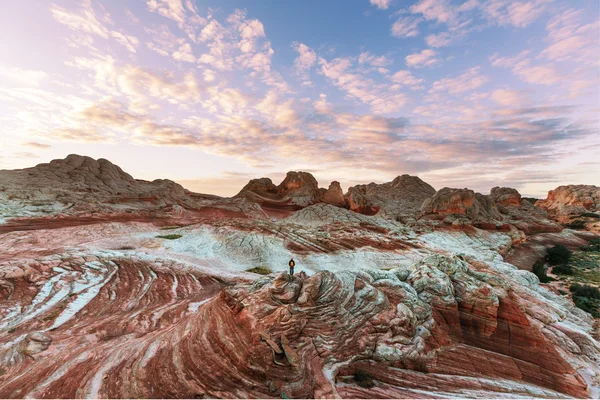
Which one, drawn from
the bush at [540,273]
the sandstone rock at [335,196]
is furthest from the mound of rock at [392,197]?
the bush at [540,273]

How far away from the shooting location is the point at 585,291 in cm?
2777

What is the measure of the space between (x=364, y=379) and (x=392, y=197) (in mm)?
72267

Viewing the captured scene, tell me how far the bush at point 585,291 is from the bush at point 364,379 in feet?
104

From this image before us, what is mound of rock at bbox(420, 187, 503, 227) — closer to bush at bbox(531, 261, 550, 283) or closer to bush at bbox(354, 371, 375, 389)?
bush at bbox(531, 261, 550, 283)

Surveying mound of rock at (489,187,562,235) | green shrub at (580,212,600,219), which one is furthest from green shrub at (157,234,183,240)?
green shrub at (580,212,600,219)

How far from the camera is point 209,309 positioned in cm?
1284

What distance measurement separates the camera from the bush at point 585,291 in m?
27.0

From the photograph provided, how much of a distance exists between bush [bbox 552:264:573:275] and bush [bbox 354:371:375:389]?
4255cm

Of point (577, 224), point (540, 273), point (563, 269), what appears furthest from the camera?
point (577, 224)

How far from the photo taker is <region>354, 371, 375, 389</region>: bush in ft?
Answer: 33.3

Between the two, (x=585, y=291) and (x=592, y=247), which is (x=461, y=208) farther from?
(x=592, y=247)

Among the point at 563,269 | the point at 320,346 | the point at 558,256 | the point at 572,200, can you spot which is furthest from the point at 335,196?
the point at 572,200

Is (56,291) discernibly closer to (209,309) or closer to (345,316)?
(209,309)

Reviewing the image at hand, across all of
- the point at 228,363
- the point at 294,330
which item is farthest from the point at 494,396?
the point at 228,363
